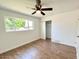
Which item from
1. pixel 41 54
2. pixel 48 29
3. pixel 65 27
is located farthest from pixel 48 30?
pixel 41 54

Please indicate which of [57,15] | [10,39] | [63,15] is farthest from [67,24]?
[10,39]

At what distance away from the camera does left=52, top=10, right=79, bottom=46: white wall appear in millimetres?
4383

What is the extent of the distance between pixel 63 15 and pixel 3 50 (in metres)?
4.41

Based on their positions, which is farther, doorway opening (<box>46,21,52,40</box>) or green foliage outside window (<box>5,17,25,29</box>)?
doorway opening (<box>46,21,52,40</box>)

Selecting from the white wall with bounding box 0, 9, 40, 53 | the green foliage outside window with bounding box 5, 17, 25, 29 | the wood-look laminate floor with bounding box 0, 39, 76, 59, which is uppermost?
the green foliage outside window with bounding box 5, 17, 25, 29

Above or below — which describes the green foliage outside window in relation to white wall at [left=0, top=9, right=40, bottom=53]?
above

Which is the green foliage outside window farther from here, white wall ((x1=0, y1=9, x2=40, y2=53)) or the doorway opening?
the doorway opening

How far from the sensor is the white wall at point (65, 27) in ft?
14.4

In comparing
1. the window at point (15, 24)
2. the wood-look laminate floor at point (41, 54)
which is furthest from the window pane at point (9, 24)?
the wood-look laminate floor at point (41, 54)

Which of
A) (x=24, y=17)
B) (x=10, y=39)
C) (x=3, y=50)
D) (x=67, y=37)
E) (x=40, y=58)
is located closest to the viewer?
(x=40, y=58)

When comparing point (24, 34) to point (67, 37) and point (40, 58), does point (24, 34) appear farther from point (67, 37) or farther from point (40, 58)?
point (67, 37)

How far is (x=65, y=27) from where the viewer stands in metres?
4.88

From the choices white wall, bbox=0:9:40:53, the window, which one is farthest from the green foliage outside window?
white wall, bbox=0:9:40:53

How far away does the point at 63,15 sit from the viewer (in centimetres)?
496
